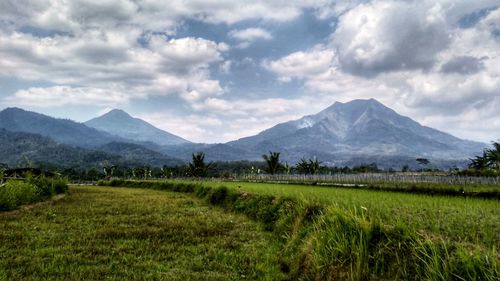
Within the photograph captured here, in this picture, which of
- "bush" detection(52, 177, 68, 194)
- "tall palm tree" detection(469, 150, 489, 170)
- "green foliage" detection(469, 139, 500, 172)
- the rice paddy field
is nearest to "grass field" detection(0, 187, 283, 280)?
the rice paddy field

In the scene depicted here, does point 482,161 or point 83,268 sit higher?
Answer: point 482,161

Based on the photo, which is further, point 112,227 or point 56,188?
point 56,188

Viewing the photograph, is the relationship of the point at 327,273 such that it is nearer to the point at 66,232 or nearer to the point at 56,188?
the point at 66,232

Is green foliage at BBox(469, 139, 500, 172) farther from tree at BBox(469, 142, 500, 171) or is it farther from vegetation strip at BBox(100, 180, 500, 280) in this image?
vegetation strip at BBox(100, 180, 500, 280)

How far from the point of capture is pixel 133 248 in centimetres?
1211

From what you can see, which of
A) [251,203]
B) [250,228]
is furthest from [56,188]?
[250,228]

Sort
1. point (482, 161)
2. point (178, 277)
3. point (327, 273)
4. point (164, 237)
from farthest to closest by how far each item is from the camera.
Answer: point (482, 161)
point (164, 237)
point (178, 277)
point (327, 273)

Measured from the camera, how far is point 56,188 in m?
36.3

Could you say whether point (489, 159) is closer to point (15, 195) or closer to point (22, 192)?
point (22, 192)

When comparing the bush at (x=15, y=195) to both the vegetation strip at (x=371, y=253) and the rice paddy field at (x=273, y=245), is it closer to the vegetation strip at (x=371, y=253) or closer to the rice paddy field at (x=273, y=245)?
the rice paddy field at (x=273, y=245)

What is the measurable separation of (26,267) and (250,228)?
8735 millimetres

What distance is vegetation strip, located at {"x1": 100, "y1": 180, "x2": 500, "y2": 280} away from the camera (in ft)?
19.2

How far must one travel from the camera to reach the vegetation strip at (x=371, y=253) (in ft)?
19.2

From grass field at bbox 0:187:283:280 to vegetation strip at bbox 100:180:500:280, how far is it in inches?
38.8
